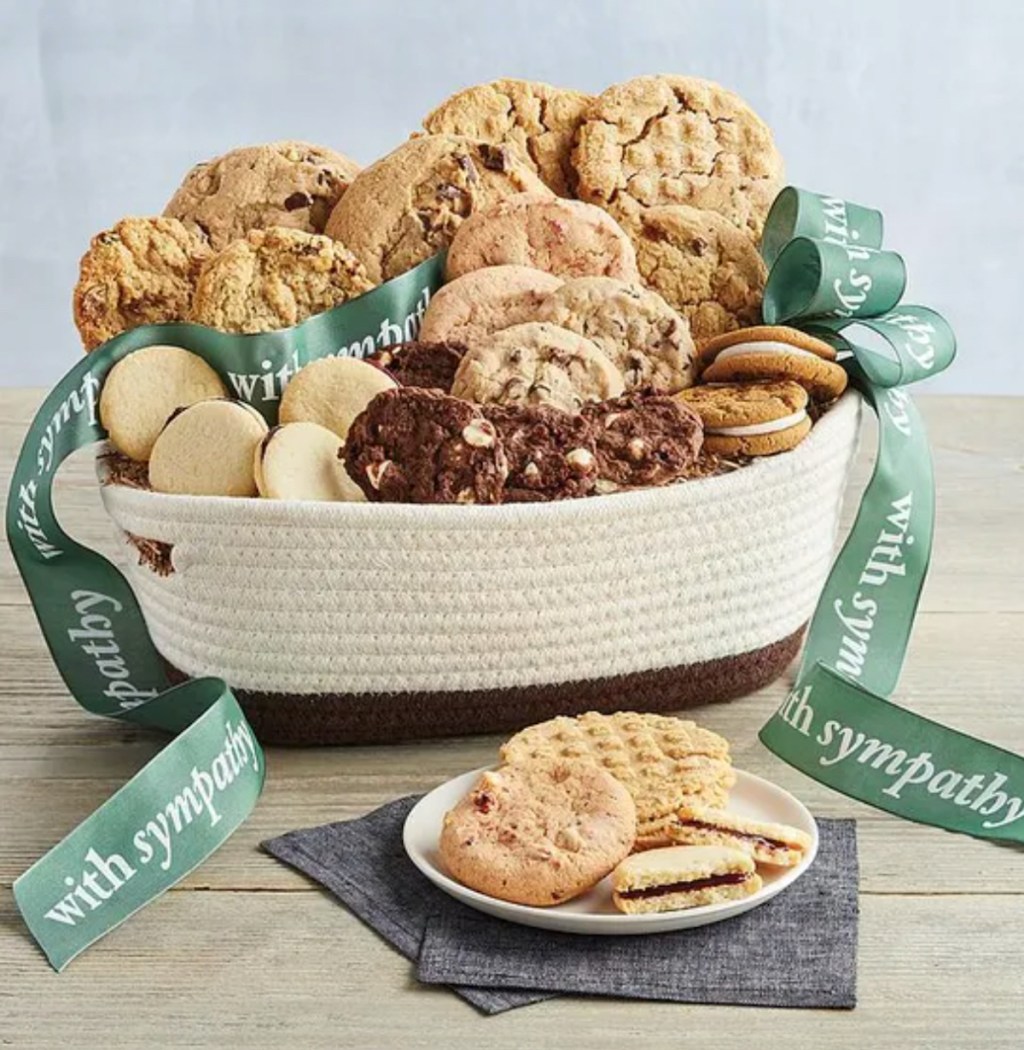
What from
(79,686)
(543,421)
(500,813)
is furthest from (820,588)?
(79,686)

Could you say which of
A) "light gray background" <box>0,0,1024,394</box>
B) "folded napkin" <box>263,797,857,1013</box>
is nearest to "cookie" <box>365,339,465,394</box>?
"folded napkin" <box>263,797,857,1013</box>

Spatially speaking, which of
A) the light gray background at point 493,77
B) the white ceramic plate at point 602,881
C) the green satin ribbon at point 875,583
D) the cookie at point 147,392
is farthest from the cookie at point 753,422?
the light gray background at point 493,77

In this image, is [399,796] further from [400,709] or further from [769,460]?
[769,460]

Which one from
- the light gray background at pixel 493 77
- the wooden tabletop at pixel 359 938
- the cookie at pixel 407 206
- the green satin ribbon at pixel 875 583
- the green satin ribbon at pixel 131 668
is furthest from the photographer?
the light gray background at pixel 493 77

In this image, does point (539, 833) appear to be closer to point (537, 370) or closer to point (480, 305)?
point (537, 370)

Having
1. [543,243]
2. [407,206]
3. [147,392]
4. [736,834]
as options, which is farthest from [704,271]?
[736,834]

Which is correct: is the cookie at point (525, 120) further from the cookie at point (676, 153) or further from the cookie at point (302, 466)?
the cookie at point (302, 466)
